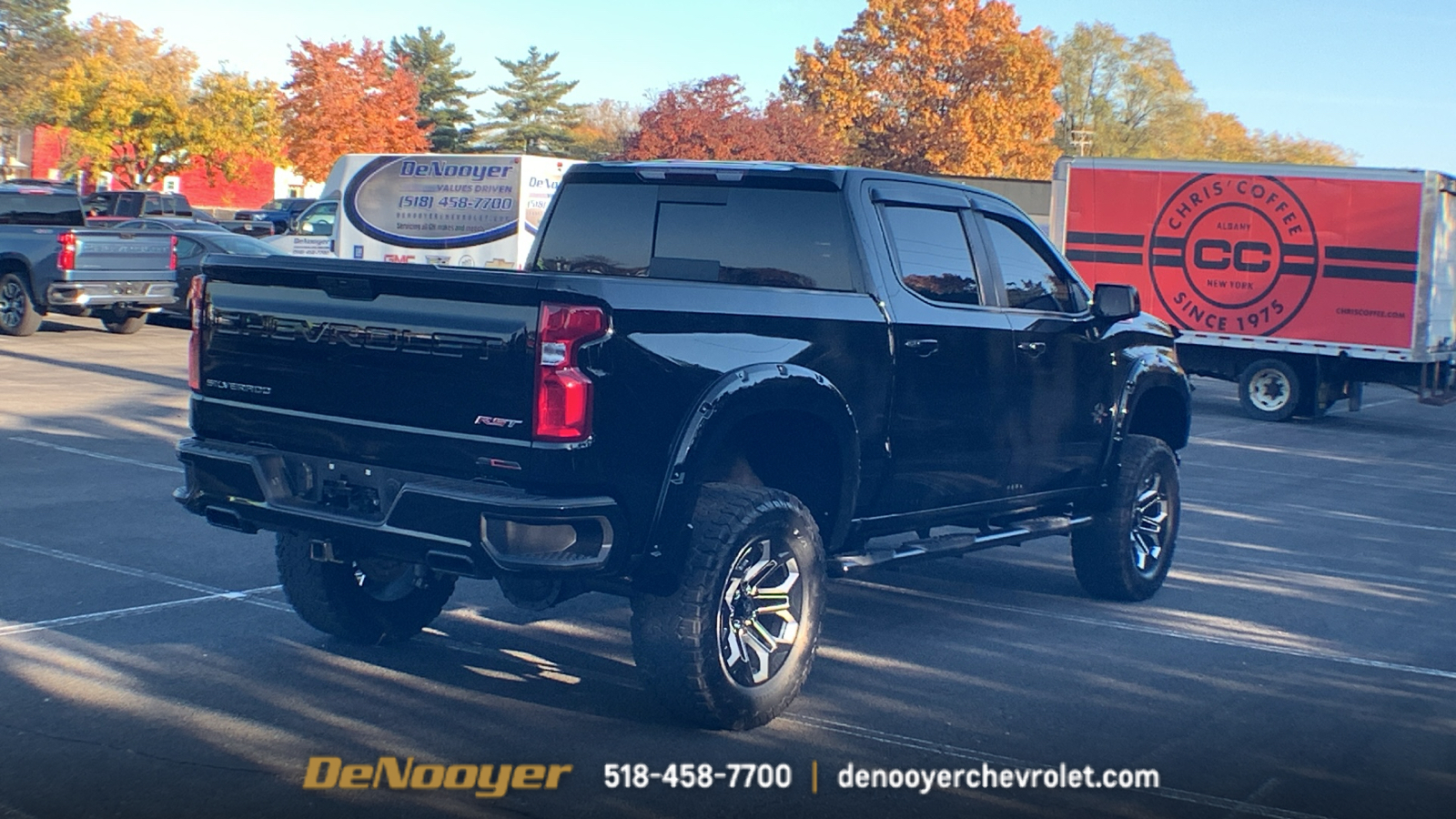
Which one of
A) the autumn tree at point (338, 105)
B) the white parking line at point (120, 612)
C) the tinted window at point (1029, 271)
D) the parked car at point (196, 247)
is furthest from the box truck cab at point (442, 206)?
the autumn tree at point (338, 105)

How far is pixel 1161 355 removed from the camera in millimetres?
8508

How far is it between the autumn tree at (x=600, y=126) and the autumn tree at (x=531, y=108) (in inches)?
54.5

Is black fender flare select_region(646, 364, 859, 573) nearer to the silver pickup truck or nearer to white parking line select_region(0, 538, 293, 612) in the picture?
white parking line select_region(0, 538, 293, 612)

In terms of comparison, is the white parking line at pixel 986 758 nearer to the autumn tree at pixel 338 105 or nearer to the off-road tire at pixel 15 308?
the off-road tire at pixel 15 308

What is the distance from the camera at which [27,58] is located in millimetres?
71062

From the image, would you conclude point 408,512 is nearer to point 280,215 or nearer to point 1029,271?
point 1029,271

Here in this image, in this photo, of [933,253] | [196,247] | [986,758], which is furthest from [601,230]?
[196,247]

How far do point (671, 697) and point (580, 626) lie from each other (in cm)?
182

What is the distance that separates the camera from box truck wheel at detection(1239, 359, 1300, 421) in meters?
20.5

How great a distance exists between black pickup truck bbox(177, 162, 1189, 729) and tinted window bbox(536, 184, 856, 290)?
1 cm

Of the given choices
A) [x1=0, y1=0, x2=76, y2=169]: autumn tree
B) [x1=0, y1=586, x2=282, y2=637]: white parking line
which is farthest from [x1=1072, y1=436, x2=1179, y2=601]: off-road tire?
[x1=0, y1=0, x2=76, y2=169]: autumn tree

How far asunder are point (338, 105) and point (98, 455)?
50.0m

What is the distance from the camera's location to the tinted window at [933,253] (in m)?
6.58

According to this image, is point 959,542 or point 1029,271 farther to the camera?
point 1029,271
